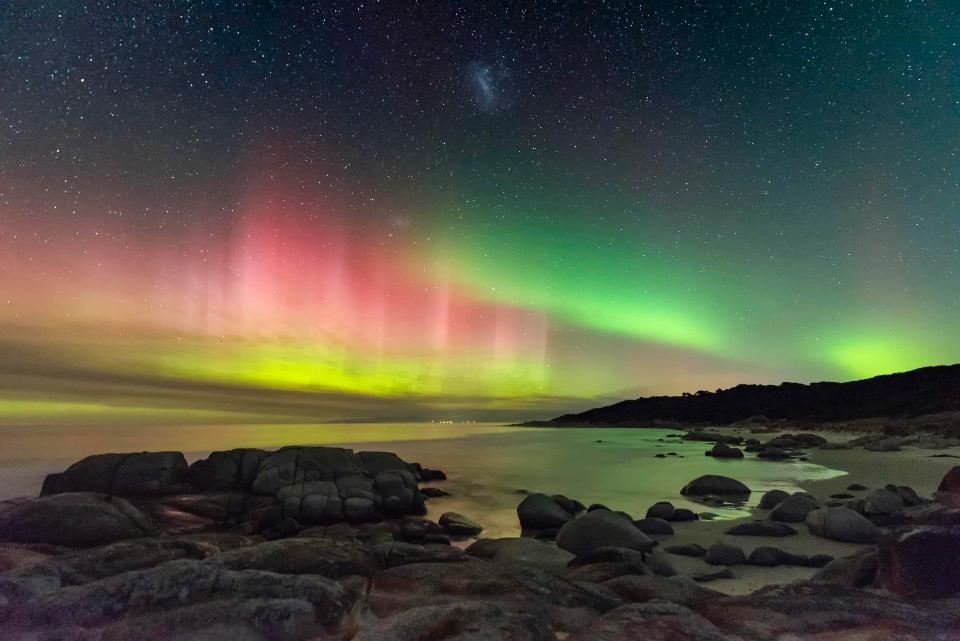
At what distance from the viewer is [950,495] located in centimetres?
1041

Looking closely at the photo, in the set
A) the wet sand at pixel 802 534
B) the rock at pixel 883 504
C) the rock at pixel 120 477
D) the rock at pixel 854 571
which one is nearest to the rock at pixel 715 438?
the wet sand at pixel 802 534

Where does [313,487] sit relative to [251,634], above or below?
below

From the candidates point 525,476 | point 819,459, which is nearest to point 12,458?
point 525,476

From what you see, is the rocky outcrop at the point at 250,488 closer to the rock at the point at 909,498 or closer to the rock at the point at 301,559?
the rock at the point at 301,559

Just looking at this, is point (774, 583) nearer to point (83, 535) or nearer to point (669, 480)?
point (83, 535)

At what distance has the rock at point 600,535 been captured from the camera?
1050cm

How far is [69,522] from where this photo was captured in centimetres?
1117

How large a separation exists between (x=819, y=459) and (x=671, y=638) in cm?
3421

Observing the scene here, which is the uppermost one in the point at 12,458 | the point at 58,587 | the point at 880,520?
the point at 58,587

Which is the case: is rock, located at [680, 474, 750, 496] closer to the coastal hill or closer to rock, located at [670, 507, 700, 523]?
rock, located at [670, 507, 700, 523]

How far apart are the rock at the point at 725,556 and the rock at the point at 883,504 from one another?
672 cm

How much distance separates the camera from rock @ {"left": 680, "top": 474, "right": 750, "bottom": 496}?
18.3m

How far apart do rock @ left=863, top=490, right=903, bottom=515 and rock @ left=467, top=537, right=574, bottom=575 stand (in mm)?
9662

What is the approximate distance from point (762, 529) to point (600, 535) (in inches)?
160
